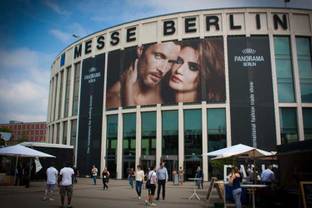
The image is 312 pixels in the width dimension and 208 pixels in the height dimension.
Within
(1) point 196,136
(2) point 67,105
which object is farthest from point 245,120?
(2) point 67,105

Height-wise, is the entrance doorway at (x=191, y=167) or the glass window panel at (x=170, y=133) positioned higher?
the glass window panel at (x=170, y=133)

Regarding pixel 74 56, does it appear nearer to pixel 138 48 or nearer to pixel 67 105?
pixel 67 105

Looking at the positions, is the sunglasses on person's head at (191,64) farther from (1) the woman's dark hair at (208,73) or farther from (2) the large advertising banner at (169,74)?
(1) the woman's dark hair at (208,73)

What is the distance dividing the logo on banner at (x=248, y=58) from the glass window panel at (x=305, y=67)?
15.9 ft

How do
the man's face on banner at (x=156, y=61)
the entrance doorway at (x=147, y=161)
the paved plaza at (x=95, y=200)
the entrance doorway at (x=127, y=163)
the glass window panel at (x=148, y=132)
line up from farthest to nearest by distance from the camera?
the entrance doorway at (x=127, y=163), the man's face on banner at (x=156, y=61), the glass window panel at (x=148, y=132), the entrance doorway at (x=147, y=161), the paved plaza at (x=95, y=200)

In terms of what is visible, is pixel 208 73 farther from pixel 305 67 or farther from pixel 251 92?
pixel 305 67

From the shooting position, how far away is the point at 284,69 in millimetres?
37781

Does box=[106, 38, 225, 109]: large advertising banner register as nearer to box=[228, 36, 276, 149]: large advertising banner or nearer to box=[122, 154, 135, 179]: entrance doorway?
box=[228, 36, 276, 149]: large advertising banner

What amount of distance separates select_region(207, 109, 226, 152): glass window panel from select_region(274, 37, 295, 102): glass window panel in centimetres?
690

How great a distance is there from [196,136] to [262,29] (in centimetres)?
1469

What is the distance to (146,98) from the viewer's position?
39969 mm

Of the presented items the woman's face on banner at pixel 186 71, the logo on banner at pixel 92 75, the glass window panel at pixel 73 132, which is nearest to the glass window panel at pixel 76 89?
the glass window panel at pixel 73 132

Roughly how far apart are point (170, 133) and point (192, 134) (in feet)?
8.74

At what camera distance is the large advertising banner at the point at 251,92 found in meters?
35.7
